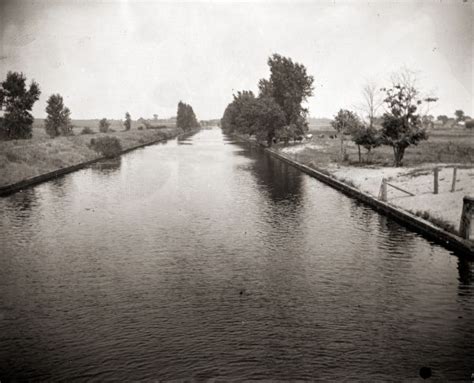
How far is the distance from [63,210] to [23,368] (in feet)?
34.4

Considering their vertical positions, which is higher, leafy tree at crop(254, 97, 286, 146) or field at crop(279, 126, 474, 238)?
leafy tree at crop(254, 97, 286, 146)

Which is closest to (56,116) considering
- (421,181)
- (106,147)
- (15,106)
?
(15,106)

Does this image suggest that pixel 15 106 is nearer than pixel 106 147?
No

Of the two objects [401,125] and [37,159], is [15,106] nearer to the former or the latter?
[37,159]

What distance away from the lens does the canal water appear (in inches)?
211

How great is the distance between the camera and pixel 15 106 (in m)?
52.4

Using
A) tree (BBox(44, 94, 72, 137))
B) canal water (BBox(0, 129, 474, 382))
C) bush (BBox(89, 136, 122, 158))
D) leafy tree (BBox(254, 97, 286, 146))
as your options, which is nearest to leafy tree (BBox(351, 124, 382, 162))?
canal water (BBox(0, 129, 474, 382))

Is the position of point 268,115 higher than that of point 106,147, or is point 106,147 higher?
point 268,115

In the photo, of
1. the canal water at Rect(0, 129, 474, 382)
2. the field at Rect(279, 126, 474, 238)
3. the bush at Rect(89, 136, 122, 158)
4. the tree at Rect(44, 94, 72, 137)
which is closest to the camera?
the canal water at Rect(0, 129, 474, 382)

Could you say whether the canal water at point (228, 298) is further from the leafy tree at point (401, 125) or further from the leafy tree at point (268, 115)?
the leafy tree at point (268, 115)

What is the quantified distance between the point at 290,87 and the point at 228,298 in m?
44.9

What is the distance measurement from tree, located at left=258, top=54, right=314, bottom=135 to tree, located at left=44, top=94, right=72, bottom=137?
3421cm

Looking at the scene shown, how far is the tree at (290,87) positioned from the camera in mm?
49500

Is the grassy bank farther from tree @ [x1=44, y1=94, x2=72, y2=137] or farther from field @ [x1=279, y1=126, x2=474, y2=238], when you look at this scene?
tree @ [x1=44, y1=94, x2=72, y2=137]
